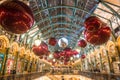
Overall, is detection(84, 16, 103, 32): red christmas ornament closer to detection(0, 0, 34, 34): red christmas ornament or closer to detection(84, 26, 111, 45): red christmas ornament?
detection(84, 26, 111, 45): red christmas ornament

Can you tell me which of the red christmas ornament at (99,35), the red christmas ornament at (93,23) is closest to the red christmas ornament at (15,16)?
the red christmas ornament at (93,23)

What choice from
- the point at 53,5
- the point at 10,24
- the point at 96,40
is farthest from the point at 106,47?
the point at 10,24

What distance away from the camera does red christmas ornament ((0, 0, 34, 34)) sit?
1.98 meters

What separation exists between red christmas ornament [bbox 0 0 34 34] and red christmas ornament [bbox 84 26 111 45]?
1.72 meters

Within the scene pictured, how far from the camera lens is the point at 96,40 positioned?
3.22 m

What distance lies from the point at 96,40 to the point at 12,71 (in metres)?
11.4

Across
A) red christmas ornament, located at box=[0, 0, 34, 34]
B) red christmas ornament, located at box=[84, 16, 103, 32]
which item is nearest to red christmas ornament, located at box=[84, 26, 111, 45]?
red christmas ornament, located at box=[84, 16, 103, 32]

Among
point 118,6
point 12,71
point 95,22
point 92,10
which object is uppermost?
point 92,10

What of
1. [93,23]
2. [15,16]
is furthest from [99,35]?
[15,16]

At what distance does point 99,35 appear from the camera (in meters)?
3.07

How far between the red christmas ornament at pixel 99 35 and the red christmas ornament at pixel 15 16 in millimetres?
1721

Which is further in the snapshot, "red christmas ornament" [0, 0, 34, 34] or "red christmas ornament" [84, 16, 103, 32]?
"red christmas ornament" [84, 16, 103, 32]

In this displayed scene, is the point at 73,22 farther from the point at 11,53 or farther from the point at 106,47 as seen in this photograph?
the point at 11,53

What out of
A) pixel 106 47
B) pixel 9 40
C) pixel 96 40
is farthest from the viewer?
pixel 106 47
